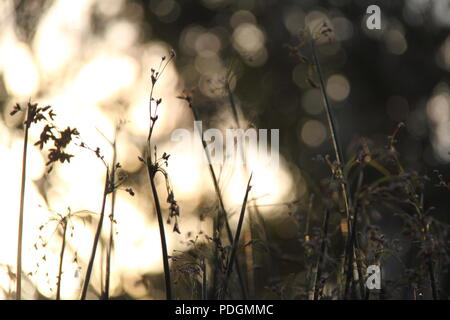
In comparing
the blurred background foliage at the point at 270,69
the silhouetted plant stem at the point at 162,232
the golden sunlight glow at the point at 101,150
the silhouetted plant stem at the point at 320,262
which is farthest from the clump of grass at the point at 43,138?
the blurred background foliage at the point at 270,69

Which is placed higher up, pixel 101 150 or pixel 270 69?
pixel 270 69

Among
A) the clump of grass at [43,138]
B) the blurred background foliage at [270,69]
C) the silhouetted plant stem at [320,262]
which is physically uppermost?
the blurred background foliage at [270,69]

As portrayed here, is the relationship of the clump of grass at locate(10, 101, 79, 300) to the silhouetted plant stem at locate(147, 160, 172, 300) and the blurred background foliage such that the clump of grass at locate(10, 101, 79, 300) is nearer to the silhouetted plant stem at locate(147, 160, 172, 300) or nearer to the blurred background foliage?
the silhouetted plant stem at locate(147, 160, 172, 300)

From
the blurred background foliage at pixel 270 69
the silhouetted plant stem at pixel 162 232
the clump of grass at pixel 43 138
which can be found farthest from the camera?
the blurred background foliage at pixel 270 69

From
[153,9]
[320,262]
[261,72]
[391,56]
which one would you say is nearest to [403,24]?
[391,56]

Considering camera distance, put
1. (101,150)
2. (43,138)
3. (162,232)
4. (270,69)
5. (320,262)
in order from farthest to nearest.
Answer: (270,69) → (101,150) → (43,138) → (320,262) → (162,232)

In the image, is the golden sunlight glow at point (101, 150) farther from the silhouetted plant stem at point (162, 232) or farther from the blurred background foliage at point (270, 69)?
the silhouetted plant stem at point (162, 232)

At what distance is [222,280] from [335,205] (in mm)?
326

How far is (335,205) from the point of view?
159 centimetres

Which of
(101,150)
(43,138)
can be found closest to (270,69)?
(101,150)

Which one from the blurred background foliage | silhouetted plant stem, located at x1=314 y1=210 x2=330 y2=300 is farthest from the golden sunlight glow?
silhouetted plant stem, located at x1=314 y1=210 x2=330 y2=300

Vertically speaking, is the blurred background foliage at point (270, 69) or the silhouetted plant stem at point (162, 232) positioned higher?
the blurred background foliage at point (270, 69)

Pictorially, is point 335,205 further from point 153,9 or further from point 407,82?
point 153,9

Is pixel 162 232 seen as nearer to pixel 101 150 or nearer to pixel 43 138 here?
pixel 43 138
